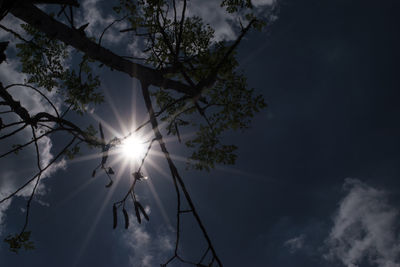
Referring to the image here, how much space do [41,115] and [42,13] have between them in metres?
1.34

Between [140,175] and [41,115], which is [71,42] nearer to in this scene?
[41,115]

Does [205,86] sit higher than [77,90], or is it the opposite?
[77,90]

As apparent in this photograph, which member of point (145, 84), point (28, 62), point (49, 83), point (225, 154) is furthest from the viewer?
point (49, 83)

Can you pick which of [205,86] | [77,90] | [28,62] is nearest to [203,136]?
[205,86]

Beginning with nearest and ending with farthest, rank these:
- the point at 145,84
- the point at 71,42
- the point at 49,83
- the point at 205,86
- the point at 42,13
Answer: the point at 205,86 < the point at 42,13 < the point at 71,42 < the point at 145,84 < the point at 49,83

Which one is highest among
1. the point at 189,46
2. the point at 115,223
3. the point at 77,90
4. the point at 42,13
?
the point at 189,46

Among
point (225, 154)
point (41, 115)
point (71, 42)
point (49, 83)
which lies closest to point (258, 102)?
point (225, 154)

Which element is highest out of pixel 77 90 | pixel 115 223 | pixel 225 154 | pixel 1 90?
pixel 77 90

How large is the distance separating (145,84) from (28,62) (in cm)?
465

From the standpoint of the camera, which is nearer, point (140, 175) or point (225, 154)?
point (140, 175)

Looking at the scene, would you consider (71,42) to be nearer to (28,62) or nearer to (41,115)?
(41,115)

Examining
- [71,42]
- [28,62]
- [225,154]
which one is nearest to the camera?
[71,42]

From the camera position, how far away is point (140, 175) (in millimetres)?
2348

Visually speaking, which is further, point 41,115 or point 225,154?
point 225,154
